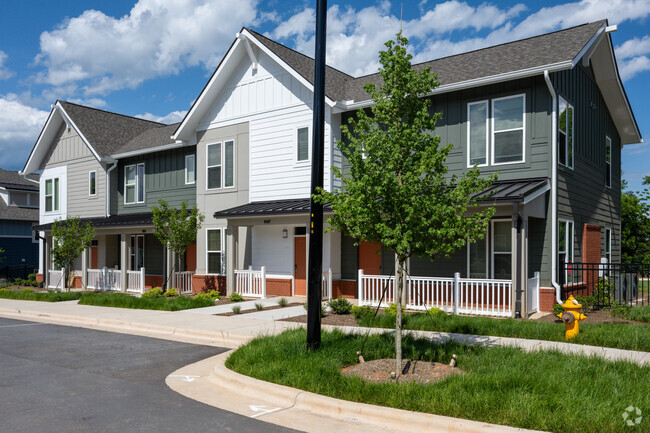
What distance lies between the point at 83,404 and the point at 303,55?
675 inches

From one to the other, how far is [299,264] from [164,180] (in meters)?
8.94

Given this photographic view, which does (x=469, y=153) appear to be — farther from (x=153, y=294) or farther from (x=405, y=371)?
(x=153, y=294)

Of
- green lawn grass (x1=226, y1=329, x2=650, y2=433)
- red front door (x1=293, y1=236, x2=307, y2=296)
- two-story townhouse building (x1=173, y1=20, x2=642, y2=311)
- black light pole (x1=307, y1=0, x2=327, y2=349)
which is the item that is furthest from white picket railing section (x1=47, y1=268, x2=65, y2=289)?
black light pole (x1=307, y1=0, x2=327, y2=349)

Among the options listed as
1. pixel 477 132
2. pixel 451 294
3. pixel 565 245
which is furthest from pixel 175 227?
pixel 565 245

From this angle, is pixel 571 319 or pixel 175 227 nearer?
pixel 571 319

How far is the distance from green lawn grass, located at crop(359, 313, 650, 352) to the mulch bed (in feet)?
11.0

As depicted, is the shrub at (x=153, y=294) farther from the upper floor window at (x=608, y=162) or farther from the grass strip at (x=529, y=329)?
the upper floor window at (x=608, y=162)

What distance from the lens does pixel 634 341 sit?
9.61 metres

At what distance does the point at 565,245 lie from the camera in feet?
53.1

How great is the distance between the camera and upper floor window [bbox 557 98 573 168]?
15.5 m

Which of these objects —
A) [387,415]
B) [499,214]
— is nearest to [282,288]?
[499,214]

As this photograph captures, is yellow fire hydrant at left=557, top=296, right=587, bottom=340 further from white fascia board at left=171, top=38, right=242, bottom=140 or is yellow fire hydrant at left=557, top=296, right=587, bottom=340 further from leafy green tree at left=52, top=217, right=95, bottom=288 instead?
leafy green tree at left=52, top=217, right=95, bottom=288

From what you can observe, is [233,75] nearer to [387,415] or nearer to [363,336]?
[363,336]

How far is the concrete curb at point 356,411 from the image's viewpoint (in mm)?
5594
